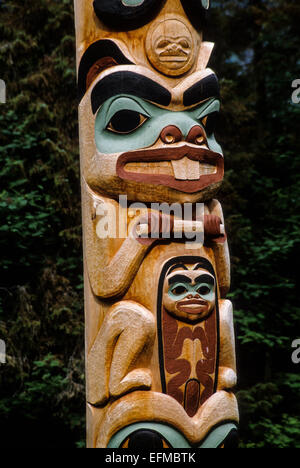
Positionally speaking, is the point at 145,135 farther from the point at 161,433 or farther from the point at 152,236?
the point at 161,433

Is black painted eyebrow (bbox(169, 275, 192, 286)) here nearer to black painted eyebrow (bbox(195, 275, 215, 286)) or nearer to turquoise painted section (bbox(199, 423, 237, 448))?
black painted eyebrow (bbox(195, 275, 215, 286))

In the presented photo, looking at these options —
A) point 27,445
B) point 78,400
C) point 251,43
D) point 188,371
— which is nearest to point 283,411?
point 78,400

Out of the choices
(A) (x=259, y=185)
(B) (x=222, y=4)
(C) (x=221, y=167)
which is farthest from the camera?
(B) (x=222, y=4)

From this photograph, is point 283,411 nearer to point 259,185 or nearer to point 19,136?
point 259,185

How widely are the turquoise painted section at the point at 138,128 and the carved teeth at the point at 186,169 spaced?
0.18 metres

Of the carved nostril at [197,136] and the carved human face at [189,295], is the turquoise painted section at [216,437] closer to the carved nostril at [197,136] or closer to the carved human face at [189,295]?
the carved human face at [189,295]

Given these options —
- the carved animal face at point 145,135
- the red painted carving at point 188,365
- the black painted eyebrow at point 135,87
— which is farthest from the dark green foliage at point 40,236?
the red painted carving at point 188,365

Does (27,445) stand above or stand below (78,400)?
below

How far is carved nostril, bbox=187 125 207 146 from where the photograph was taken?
346 cm

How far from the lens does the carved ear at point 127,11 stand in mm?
3463

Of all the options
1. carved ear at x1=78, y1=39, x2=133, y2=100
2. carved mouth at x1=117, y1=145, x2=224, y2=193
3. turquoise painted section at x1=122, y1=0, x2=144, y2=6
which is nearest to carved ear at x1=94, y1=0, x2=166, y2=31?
turquoise painted section at x1=122, y1=0, x2=144, y2=6

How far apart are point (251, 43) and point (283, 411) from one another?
6.48 m

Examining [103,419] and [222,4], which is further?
[222,4]
